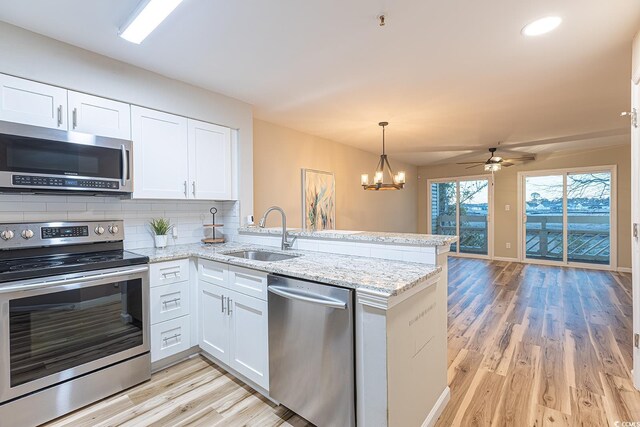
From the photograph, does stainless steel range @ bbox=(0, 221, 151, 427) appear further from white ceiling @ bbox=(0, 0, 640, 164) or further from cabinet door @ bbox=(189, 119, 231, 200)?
white ceiling @ bbox=(0, 0, 640, 164)

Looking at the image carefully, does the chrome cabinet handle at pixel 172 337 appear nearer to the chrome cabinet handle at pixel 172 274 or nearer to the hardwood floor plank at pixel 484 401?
the chrome cabinet handle at pixel 172 274

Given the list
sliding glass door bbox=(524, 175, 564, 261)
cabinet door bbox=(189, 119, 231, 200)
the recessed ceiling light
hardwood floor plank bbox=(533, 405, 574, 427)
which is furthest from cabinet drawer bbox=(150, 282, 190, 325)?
sliding glass door bbox=(524, 175, 564, 261)

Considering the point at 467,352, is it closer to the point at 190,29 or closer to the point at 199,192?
the point at 199,192

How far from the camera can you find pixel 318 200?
4.77 meters

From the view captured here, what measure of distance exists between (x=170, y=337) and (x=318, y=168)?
10.5ft

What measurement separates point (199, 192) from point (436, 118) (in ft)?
9.92

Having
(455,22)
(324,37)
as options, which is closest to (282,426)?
(324,37)

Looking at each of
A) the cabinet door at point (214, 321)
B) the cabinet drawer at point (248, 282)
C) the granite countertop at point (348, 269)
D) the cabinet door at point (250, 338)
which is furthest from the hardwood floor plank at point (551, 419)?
the cabinet door at point (214, 321)

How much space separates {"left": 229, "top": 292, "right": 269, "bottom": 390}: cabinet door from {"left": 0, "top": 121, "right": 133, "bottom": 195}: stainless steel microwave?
1301 millimetres

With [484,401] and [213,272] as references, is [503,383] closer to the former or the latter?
[484,401]

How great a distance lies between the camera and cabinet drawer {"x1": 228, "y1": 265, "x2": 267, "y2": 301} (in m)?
1.89

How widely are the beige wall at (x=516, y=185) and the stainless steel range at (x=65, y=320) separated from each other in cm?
718

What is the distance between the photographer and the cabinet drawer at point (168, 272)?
227cm

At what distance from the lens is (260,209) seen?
3910 millimetres
